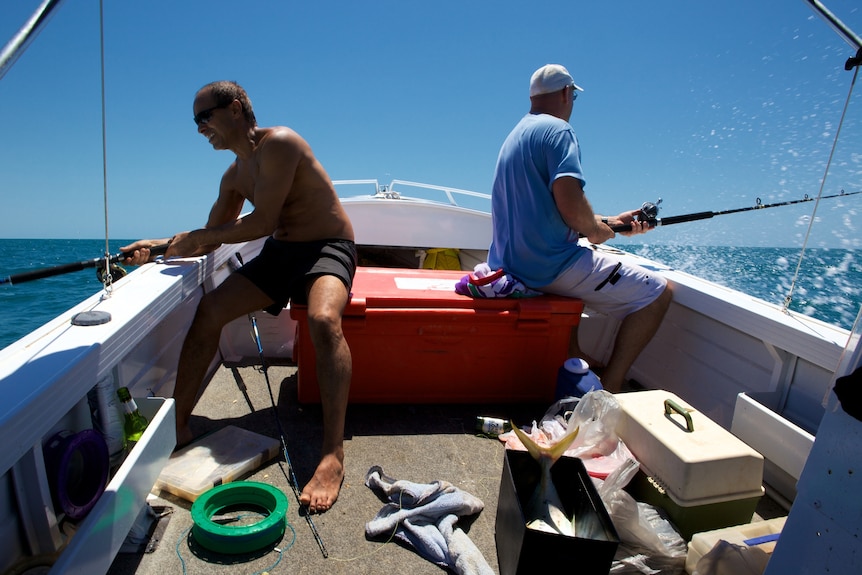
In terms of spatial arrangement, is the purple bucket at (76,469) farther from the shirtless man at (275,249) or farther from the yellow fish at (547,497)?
the yellow fish at (547,497)

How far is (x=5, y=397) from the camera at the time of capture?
98 cm

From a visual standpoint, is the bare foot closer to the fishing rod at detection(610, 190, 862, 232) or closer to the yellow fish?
A: the yellow fish

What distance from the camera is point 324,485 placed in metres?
1.85

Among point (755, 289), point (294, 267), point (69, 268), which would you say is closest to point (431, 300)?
point (294, 267)

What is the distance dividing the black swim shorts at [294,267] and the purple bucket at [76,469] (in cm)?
102

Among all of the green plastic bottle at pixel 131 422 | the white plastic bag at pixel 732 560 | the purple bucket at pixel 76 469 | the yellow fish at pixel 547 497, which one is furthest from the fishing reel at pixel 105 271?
the white plastic bag at pixel 732 560

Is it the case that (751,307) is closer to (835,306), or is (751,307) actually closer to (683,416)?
(683,416)

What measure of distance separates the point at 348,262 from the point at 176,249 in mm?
796

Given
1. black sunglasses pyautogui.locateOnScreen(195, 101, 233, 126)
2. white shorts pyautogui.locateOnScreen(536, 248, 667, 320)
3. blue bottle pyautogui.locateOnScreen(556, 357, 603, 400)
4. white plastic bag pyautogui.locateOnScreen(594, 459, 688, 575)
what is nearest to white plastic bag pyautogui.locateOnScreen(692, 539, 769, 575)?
white plastic bag pyautogui.locateOnScreen(594, 459, 688, 575)

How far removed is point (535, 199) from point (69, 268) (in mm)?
2023

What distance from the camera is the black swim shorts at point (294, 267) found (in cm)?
228

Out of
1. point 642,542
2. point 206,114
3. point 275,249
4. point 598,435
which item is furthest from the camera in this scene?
point 275,249

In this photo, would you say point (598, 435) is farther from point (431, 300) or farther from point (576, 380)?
point (431, 300)

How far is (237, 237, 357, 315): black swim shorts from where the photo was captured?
2279 millimetres
